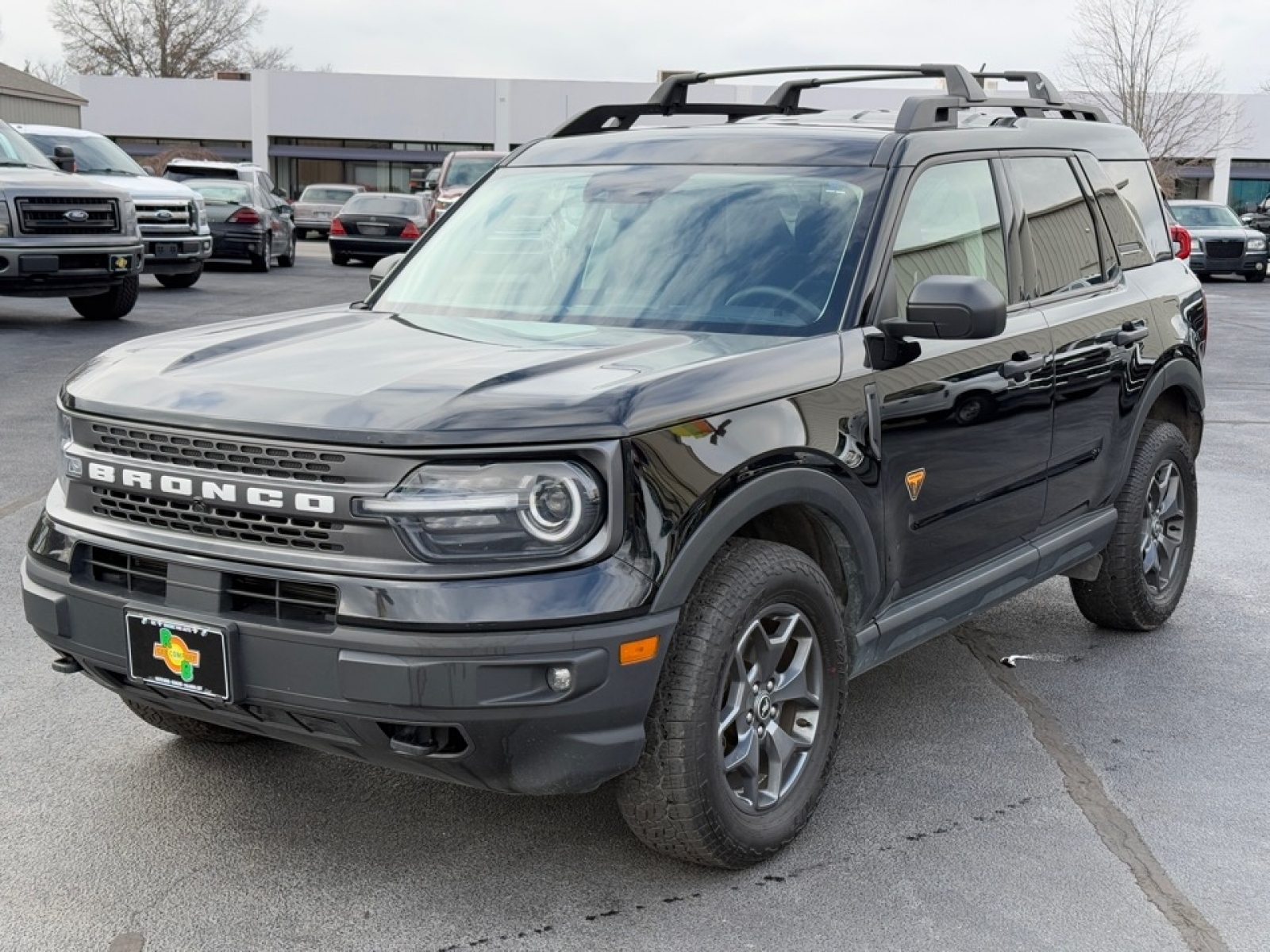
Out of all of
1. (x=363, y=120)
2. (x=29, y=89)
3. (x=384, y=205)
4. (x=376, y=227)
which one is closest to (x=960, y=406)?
(x=376, y=227)

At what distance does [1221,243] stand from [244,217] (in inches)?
714

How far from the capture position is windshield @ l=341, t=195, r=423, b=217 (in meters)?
28.6

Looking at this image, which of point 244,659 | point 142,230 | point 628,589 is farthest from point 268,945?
point 142,230

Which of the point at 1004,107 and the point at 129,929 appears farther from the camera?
the point at 1004,107

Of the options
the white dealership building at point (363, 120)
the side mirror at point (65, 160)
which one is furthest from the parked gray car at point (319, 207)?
the side mirror at point (65, 160)

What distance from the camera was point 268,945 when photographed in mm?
3357

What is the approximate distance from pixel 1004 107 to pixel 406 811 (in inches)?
125

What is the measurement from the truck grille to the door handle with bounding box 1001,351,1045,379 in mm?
15527

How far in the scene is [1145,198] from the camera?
19.3 ft

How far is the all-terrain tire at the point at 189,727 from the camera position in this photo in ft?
14.1

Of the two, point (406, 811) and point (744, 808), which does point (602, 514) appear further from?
point (406, 811)

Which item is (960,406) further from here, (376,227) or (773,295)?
(376,227)

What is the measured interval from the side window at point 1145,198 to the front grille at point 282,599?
11.7 feet

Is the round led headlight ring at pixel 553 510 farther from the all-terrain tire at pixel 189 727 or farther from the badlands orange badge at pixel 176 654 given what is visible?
the all-terrain tire at pixel 189 727
